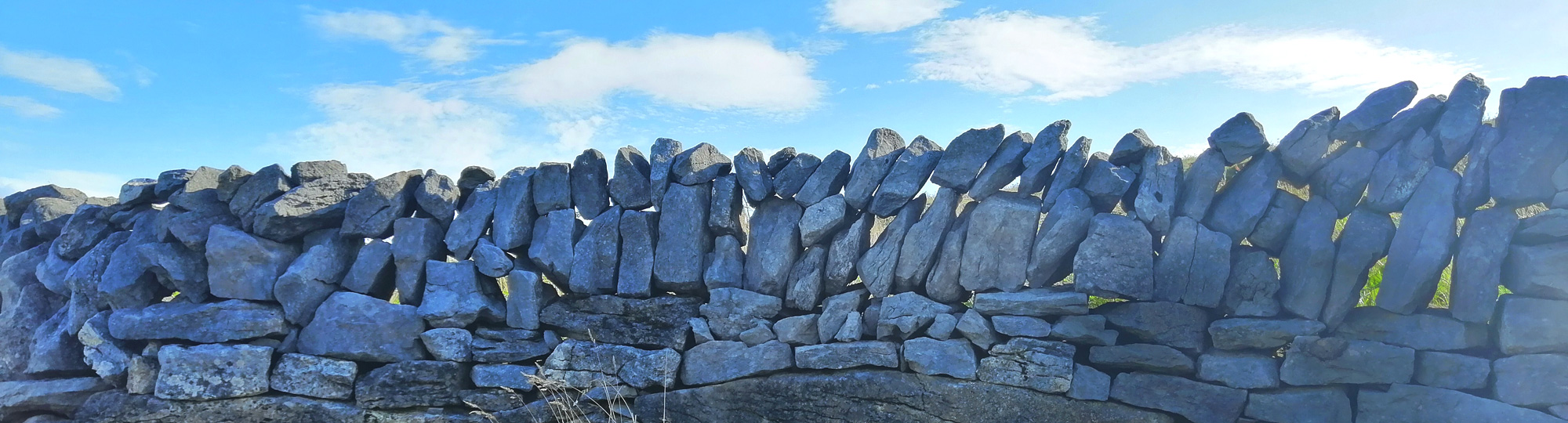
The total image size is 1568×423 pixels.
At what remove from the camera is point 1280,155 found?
16.9ft

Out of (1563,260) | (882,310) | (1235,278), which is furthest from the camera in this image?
(882,310)

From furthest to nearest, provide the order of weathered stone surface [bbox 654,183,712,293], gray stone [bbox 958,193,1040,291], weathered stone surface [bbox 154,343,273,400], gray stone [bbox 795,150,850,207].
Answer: weathered stone surface [bbox 154,343,273,400] → weathered stone surface [bbox 654,183,712,293] → gray stone [bbox 795,150,850,207] → gray stone [bbox 958,193,1040,291]

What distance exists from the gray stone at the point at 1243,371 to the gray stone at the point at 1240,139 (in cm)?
112

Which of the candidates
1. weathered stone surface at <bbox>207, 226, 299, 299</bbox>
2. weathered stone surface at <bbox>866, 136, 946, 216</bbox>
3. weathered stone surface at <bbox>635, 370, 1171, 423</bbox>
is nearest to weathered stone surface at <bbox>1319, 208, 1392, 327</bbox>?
weathered stone surface at <bbox>635, 370, 1171, 423</bbox>

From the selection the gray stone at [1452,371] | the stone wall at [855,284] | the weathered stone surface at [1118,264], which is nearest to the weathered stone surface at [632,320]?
the stone wall at [855,284]

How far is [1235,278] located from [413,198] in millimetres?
5383

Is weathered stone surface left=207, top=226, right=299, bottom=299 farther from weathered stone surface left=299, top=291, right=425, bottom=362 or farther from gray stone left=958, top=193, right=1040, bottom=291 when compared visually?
gray stone left=958, top=193, right=1040, bottom=291

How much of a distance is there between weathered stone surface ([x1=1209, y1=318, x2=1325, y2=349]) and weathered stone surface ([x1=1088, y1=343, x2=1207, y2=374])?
225mm

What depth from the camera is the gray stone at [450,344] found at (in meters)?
5.93

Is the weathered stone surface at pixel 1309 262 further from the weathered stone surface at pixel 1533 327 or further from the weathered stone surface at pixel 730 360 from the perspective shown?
the weathered stone surface at pixel 730 360

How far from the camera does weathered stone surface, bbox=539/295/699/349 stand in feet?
19.2

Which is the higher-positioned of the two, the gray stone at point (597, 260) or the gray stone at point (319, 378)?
the gray stone at point (597, 260)

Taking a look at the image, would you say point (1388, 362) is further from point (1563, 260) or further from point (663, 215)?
point (663, 215)

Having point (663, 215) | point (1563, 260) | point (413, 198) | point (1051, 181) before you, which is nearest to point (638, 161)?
point (663, 215)
